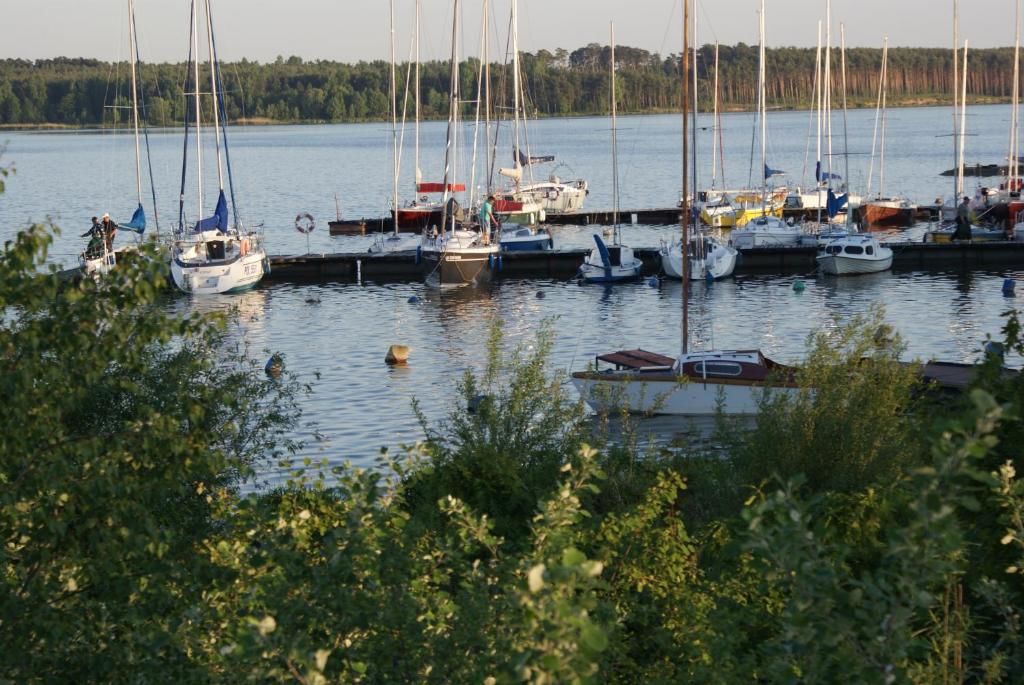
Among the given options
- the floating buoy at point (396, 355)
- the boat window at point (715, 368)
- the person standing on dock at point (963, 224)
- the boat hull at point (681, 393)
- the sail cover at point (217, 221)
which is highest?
the sail cover at point (217, 221)

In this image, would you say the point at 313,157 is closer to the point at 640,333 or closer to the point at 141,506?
the point at 640,333

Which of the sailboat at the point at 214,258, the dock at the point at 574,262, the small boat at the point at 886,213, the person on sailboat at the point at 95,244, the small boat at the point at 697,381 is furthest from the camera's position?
the small boat at the point at 886,213

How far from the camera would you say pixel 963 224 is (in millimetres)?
61031

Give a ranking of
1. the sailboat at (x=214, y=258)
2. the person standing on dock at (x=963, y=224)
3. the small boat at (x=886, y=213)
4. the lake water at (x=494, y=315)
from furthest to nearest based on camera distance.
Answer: the small boat at (x=886, y=213) → the person standing on dock at (x=963, y=224) → the sailboat at (x=214, y=258) → the lake water at (x=494, y=315)

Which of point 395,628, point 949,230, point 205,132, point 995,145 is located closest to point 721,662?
point 395,628

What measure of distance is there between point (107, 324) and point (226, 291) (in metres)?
46.3

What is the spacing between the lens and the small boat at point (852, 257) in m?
56.4

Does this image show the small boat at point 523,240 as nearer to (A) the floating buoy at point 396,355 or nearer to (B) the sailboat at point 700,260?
(B) the sailboat at point 700,260

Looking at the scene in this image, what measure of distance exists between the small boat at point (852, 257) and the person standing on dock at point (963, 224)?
5.05 metres

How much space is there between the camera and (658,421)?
30469 mm

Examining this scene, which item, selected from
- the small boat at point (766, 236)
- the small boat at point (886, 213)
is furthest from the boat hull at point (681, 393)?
the small boat at point (886, 213)

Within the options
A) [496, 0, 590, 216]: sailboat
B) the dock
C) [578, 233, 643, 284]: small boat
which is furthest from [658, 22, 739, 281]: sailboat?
[496, 0, 590, 216]: sailboat

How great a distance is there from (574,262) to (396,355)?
20.7m

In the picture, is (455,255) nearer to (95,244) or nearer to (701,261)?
(701,261)
